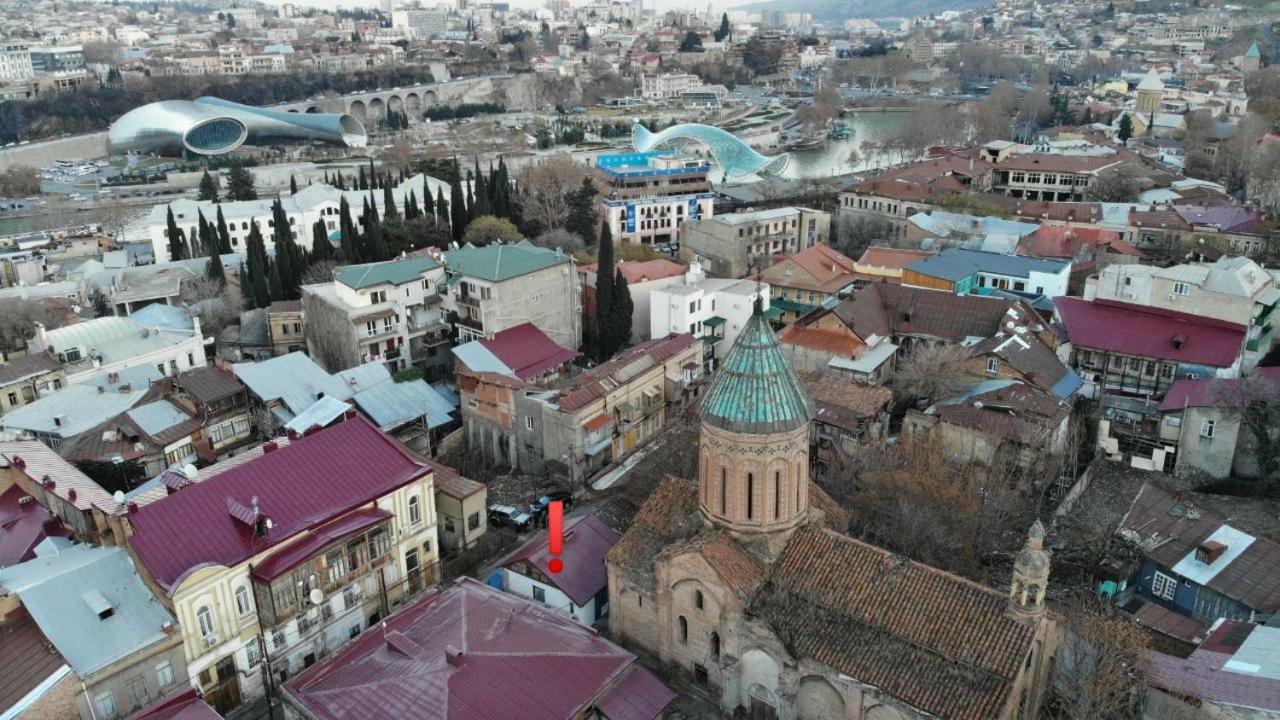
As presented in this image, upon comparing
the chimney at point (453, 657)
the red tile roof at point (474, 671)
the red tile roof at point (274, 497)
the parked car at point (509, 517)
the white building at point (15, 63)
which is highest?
the white building at point (15, 63)

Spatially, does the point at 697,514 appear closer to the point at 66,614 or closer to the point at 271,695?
the point at 271,695

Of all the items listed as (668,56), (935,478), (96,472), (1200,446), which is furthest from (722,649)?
(668,56)

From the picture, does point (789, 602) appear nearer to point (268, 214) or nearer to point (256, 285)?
point (256, 285)

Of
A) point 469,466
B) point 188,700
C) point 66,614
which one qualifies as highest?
point 66,614

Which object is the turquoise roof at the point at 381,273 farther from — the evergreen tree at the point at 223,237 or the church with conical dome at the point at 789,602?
the church with conical dome at the point at 789,602

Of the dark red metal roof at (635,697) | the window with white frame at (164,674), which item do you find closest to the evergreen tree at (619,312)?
the dark red metal roof at (635,697)

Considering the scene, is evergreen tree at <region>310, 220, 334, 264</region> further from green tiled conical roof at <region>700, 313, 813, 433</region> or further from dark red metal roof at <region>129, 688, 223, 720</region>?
green tiled conical roof at <region>700, 313, 813, 433</region>
